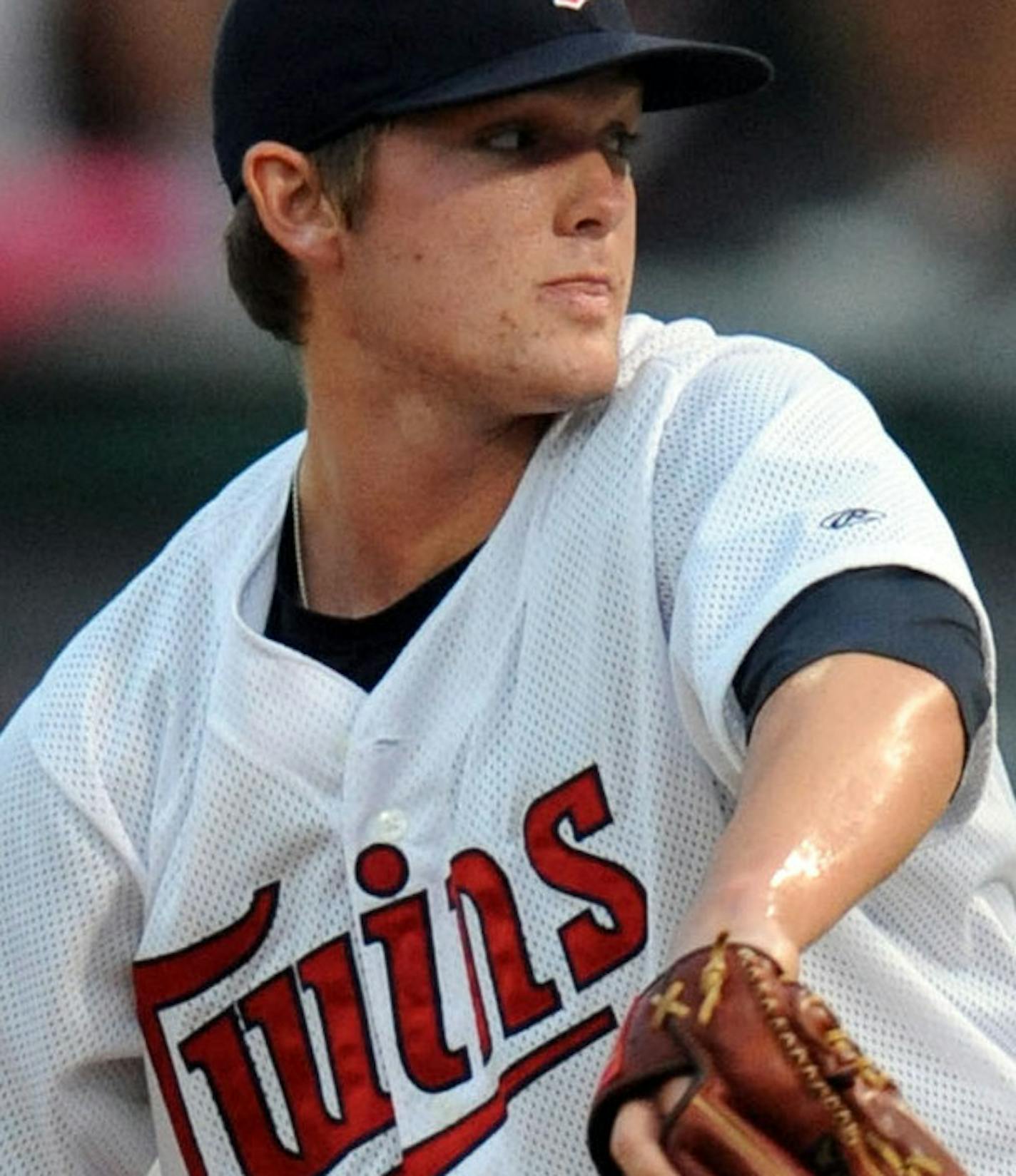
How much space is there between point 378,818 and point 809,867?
709mm

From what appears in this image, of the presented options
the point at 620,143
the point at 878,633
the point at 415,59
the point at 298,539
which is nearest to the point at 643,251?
the point at 298,539

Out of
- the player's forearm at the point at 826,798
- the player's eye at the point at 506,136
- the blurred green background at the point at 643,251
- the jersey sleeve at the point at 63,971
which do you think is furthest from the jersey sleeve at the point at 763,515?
the blurred green background at the point at 643,251

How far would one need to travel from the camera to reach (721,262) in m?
6.86

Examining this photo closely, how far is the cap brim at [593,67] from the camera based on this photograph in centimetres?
255

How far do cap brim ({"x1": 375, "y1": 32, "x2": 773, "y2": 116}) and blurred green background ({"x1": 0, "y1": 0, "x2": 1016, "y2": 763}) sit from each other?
3.97 m

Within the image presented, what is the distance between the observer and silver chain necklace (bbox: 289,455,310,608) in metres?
2.84

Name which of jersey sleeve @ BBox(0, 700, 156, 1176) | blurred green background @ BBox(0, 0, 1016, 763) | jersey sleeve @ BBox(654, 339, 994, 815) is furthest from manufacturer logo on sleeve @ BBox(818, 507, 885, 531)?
blurred green background @ BBox(0, 0, 1016, 763)

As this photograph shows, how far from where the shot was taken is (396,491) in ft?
9.09

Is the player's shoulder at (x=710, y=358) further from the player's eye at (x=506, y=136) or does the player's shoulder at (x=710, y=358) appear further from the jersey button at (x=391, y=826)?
the jersey button at (x=391, y=826)

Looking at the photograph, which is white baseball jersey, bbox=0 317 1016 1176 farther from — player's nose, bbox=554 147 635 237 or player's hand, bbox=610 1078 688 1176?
player's hand, bbox=610 1078 688 1176

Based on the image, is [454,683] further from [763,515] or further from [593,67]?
[593,67]

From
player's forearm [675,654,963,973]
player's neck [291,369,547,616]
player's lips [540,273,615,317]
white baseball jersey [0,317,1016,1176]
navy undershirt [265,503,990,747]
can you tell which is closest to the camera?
player's forearm [675,654,963,973]

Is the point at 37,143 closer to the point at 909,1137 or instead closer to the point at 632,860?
the point at 632,860

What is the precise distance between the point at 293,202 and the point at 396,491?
257 millimetres
